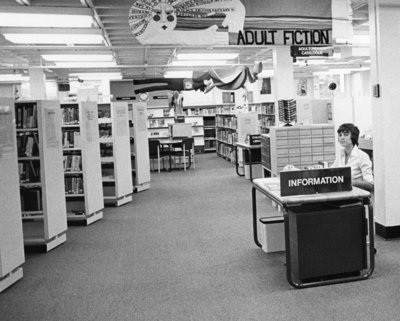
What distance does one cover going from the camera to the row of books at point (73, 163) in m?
7.22

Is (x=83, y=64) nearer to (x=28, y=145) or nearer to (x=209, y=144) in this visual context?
(x=209, y=144)

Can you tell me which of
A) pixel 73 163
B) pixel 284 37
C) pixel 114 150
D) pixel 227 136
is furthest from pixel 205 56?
pixel 284 37

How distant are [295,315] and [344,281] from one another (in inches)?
33.3

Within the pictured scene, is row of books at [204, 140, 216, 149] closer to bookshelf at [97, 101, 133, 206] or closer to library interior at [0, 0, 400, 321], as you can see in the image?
library interior at [0, 0, 400, 321]

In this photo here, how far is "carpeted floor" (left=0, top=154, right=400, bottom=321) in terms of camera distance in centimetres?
382

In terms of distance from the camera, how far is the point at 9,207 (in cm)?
467

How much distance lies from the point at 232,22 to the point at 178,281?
10.2ft

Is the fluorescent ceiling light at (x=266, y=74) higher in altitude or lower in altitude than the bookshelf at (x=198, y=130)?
higher

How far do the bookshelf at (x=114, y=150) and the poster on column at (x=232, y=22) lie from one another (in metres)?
3.27

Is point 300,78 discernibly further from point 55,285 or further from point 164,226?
point 55,285

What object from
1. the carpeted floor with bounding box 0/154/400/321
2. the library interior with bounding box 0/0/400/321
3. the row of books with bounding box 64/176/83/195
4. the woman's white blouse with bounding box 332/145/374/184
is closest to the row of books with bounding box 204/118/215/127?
the library interior with bounding box 0/0/400/321

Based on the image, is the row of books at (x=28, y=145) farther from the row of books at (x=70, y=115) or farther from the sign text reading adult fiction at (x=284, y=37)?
the sign text reading adult fiction at (x=284, y=37)

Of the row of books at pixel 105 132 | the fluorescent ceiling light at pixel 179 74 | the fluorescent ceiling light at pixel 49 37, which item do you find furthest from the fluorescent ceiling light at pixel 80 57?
the fluorescent ceiling light at pixel 179 74

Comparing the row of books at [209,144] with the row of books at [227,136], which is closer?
the row of books at [227,136]
